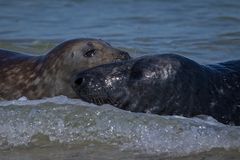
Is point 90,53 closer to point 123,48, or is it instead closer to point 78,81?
point 78,81

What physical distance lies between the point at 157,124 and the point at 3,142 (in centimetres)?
104

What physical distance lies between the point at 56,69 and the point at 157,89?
48.1 inches

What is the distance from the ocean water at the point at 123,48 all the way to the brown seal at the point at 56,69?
14.1 inches

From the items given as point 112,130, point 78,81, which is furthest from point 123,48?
point 112,130

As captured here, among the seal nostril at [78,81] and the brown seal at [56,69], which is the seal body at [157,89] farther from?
the brown seal at [56,69]

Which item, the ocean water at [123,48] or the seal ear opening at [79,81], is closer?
the ocean water at [123,48]

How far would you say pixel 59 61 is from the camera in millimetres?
7461

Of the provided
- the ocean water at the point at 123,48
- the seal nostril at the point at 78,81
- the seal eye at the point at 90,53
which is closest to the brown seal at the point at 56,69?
the seal eye at the point at 90,53

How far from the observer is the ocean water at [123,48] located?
5.87m

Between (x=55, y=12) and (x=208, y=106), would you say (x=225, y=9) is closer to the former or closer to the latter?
(x=55, y=12)

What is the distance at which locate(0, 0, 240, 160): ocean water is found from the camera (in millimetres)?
5871

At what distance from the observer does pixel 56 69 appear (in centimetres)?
744

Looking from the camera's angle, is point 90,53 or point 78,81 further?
point 90,53

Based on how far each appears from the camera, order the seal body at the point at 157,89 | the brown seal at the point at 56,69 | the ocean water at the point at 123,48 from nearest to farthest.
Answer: the ocean water at the point at 123,48, the seal body at the point at 157,89, the brown seal at the point at 56,69
